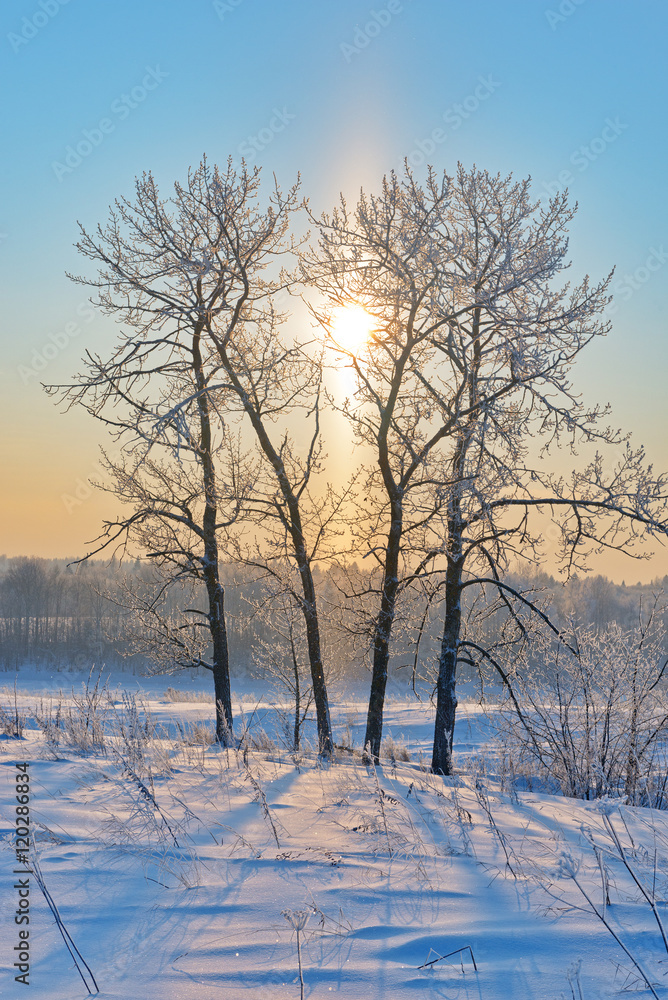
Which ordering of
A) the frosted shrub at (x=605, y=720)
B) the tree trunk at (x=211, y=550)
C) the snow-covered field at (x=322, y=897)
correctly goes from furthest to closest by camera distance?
1. the tree trunk at (x=211, y=550)
2. the frosted shrub at (x=605, y=720)
3. the snow-covered field at (x=322, y=897)

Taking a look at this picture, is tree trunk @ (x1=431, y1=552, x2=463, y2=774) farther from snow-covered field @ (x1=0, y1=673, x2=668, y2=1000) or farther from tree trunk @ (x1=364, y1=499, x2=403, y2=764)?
snow-covered field @ (x1=0, y1=673, x2=668, y2=1000)

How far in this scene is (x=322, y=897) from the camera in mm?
3059

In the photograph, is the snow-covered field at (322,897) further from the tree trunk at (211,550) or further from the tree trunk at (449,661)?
the tree trunk at (211,550)

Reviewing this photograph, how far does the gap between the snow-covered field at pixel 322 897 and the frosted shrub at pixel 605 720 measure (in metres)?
3.28

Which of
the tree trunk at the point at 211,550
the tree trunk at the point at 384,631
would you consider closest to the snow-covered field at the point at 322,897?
the tree trunk at the point at 384,631

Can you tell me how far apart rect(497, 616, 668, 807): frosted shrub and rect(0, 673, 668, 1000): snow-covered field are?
10.8ft

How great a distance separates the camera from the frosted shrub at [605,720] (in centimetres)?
838

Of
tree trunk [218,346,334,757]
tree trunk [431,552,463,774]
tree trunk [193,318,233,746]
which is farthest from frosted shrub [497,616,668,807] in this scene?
tree trunk [193,318,233,746]

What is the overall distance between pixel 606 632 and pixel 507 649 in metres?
1.77

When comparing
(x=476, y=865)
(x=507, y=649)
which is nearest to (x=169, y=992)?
(x=476, y=865)

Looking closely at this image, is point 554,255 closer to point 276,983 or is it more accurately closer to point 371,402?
point 371,402

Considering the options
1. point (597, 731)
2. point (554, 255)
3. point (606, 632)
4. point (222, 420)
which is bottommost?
point (597, 731)

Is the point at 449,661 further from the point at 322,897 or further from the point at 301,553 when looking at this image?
the point at 322,897

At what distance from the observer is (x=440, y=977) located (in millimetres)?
2383
